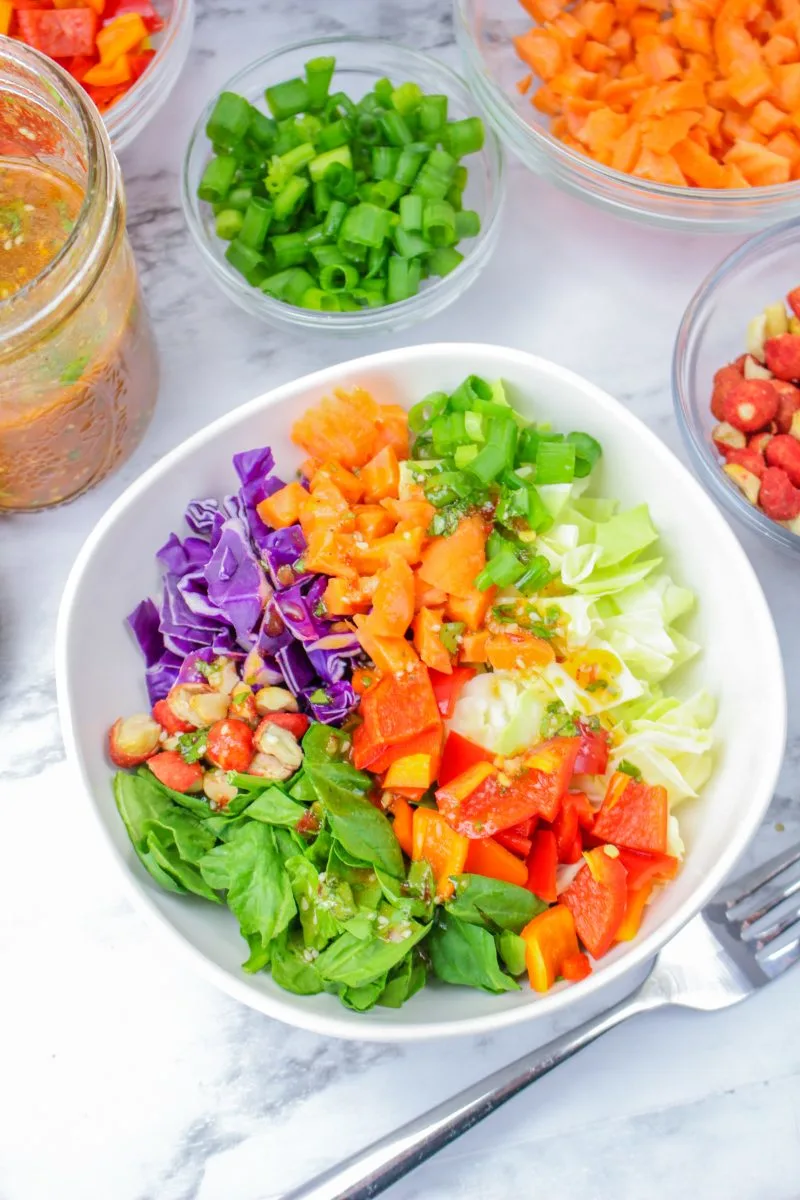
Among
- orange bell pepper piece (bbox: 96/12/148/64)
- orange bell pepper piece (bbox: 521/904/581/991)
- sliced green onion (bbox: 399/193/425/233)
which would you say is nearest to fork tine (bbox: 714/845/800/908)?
orange bell pepper piece (bbox: 521/904/581/991)

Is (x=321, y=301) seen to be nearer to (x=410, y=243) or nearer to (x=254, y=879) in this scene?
(x=410, y=243)

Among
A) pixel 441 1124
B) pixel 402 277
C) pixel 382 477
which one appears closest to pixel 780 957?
pixel 441 1124

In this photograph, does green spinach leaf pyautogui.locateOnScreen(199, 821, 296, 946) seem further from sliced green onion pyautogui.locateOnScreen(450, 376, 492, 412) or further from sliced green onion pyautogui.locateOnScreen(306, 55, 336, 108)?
sliced green onion pyautogui.locateOnScreen(306, 55, 336, 108)

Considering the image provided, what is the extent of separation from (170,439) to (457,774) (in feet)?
2.42

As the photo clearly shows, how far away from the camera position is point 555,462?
1.52 m

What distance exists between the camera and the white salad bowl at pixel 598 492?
133 cm

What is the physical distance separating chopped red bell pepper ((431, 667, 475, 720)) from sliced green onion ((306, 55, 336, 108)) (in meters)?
0.97

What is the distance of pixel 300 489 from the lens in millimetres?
1547

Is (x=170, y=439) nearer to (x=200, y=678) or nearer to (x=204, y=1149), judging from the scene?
(x=200, y=678)

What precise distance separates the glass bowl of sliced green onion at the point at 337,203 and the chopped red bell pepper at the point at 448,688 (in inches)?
22.6

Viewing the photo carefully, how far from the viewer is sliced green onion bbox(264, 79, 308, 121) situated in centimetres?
178

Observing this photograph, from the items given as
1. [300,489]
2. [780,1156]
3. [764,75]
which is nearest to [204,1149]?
[780,1156]

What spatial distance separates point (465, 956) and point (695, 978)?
0.38 metres

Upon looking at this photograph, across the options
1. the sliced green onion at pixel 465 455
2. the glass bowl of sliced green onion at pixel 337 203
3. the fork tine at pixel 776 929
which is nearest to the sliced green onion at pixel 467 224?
the glass bowl of sliced green onion at pixel 337 203
